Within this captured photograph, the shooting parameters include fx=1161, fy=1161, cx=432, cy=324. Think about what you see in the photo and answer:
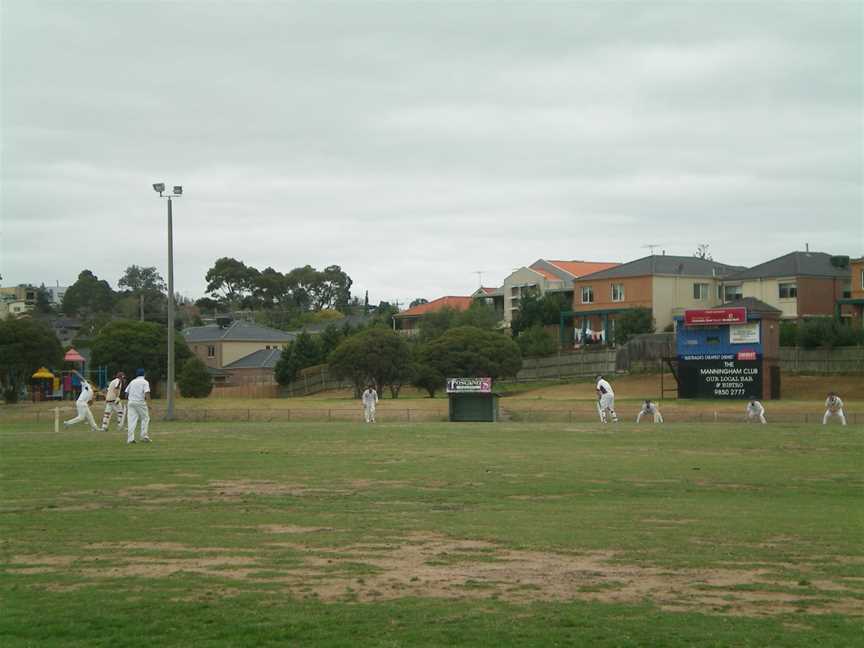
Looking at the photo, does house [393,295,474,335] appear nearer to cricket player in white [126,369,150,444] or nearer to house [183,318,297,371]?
house [183,318,297,371]

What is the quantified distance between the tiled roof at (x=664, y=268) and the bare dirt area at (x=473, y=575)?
9571 centimetres

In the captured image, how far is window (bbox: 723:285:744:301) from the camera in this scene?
108 metres

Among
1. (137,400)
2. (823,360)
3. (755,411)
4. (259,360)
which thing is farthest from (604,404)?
(259,360)

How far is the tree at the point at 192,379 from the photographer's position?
91.4m

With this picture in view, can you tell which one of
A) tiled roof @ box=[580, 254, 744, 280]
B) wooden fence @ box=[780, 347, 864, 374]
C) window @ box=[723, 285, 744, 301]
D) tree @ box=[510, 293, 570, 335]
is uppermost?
tiled roof @ box=[580, 254, 744, 280]

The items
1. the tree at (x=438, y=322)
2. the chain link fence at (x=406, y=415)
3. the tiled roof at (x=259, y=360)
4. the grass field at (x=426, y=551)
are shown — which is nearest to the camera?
the grass field at (x=426, y=551)

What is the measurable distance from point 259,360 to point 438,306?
26798 millimetres

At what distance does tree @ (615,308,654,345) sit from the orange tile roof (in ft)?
64.5

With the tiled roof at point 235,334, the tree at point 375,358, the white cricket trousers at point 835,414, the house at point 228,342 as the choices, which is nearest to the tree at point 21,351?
the tree at point 375,358

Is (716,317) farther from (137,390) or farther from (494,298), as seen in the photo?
(494,298)

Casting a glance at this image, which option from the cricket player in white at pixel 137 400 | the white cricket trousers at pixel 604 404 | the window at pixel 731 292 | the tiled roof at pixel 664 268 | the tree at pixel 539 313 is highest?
the tiled roof at pixel 664 268

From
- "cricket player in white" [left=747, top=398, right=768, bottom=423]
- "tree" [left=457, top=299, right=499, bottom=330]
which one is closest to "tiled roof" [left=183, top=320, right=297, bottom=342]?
"tree" [left=457, top=299, right=499, bottom=330]

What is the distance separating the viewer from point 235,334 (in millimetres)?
124562

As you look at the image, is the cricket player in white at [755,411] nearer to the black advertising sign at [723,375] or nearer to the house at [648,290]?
the black advertising sign at [723,375]
